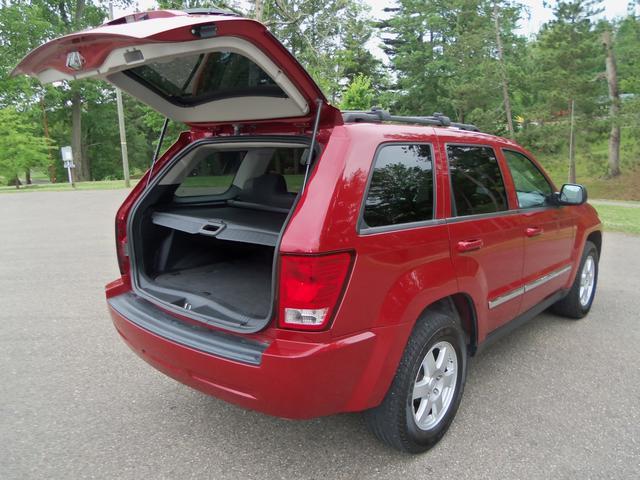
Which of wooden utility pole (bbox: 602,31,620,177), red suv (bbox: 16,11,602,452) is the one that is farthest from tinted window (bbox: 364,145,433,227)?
wooden utility pole (bbox: 602,31,620,177)

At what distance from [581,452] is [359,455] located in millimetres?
1201

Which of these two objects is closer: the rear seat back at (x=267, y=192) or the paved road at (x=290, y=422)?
the paved road at (x=290, y=422)

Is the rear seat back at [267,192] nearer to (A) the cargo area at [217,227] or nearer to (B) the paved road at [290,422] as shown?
(A) the cargo area at [217,227]

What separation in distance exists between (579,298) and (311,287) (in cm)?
354

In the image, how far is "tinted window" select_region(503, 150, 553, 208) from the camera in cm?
350

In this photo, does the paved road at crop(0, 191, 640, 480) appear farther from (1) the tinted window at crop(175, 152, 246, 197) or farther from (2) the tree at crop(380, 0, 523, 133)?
(2) the tree at crop(380, 0, 523, 133)

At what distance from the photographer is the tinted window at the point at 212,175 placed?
346cm

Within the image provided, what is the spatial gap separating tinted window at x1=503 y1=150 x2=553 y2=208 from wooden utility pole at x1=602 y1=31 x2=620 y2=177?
27102mm

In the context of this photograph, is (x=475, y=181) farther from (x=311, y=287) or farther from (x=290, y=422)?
(x=290, y=422)

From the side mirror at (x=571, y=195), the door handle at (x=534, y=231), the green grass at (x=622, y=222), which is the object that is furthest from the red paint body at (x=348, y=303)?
the green grass at (x=622, y=222)

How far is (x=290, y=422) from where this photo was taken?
2.86 meters

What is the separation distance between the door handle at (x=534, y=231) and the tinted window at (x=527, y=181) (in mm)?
182

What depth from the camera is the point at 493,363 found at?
3627 millimetres

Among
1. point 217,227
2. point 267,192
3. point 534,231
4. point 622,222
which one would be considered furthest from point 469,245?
point 622,222
